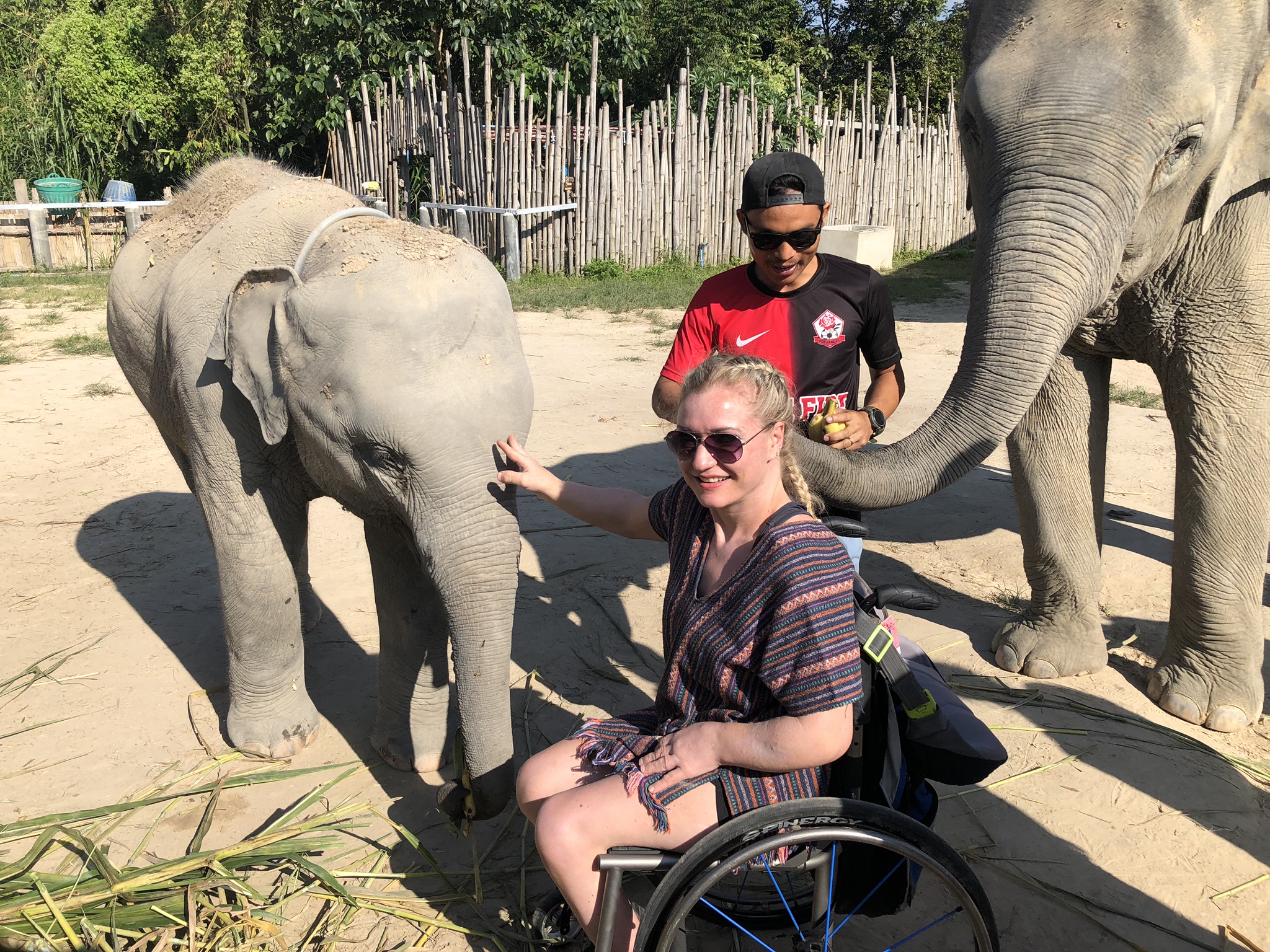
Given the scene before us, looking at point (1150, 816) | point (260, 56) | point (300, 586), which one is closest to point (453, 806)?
point (300, 586)

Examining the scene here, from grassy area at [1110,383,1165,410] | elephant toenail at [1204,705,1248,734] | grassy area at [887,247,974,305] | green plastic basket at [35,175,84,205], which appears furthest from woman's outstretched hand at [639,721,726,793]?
green plastic basket at [35,175,84,205]

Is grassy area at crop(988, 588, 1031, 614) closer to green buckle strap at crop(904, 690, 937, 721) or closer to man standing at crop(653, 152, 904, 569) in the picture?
man standing at crop(653, 152, 904, 569)

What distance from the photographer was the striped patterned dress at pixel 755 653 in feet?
6.38

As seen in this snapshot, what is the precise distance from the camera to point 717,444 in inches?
82.1

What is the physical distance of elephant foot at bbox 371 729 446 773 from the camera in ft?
11.0

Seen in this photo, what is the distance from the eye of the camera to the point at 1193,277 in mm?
3400

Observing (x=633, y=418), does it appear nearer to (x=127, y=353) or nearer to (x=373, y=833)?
(x=127, y=353)

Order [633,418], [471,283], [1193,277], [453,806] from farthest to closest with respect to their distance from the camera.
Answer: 1. [633,418]
2. [1193,277]
3. [453,806]
4. [471,283]

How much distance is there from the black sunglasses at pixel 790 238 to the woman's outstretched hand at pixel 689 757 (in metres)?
1.54

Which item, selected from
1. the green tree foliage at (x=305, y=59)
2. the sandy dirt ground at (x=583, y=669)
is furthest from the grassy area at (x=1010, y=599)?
the green tree foliage at (x=305, y=59)

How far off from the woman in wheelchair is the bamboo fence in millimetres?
11109

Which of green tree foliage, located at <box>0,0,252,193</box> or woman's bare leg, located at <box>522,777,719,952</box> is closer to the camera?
woman's bare leg, located at <box>522,777,719,952</box>

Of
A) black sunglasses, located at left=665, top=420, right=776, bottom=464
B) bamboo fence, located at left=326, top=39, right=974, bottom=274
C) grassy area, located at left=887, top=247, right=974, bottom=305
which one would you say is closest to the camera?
black sunglasses, located at left=665, top=420, right=776, bottom=464

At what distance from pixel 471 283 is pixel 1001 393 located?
1.55 m
